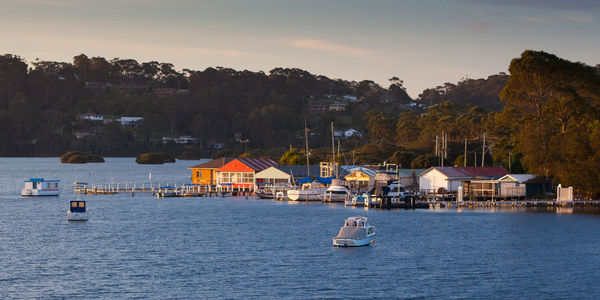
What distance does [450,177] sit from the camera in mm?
103688

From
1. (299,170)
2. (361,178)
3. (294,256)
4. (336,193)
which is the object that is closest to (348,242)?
(294,256)

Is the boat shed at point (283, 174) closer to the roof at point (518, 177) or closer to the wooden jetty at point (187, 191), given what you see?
the wooden jetty at point (187, 191)

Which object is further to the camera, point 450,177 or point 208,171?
point 208,171

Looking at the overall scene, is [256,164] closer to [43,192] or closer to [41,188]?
[43,192]

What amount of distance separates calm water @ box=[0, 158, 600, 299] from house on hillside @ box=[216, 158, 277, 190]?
3101cm

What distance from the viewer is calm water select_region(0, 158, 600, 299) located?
45062mm

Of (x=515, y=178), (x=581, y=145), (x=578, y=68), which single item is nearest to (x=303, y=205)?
(x=515, y=178)

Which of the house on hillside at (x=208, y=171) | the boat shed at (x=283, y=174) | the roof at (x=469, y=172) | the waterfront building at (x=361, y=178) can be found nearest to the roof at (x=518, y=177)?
the roof at (x=469, y=172)

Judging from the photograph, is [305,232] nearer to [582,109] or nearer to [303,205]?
[303,205]

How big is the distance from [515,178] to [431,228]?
3049cm

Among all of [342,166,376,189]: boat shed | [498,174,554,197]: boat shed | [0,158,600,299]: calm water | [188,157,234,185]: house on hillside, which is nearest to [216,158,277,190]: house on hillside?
[188,157,234,185]: house on hillside

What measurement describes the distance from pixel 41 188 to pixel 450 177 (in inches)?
2513

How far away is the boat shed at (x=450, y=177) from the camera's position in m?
104

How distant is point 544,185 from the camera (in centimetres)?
10212
